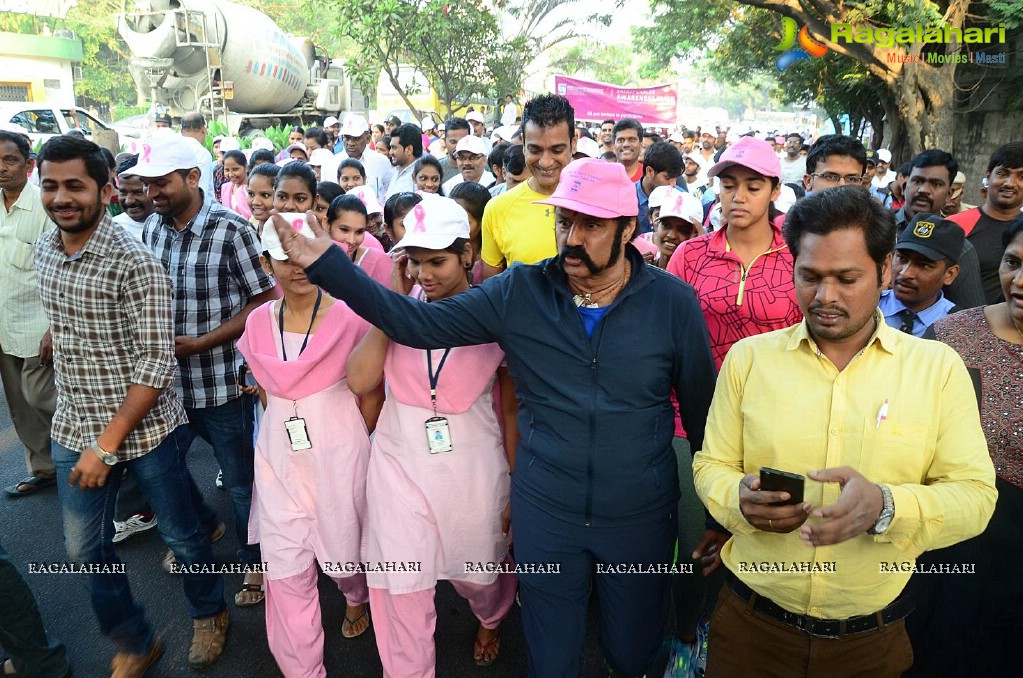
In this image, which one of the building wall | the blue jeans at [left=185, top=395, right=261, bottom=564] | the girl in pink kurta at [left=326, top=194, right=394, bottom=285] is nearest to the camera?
the blue jeans at [left=185, top=395, right=261, bottom=564]

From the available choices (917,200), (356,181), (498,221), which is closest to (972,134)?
(917,200)

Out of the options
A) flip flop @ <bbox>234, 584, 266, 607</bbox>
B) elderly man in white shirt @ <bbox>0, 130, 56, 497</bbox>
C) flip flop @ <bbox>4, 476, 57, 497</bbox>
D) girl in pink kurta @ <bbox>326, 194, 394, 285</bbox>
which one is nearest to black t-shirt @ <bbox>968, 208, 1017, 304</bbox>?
girl in pink kurta @ <bbox>326, 194, 394, 285</bbox>

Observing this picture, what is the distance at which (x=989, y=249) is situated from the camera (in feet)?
14.1

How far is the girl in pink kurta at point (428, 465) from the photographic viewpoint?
263 cm

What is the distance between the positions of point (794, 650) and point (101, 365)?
103 inches

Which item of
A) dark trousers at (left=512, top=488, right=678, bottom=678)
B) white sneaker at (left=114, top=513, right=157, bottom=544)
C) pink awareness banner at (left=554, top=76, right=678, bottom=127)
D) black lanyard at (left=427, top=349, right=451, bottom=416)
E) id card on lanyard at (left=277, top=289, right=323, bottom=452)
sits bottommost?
white sneaker at (left=114, top=513, right=157, bottom=544)

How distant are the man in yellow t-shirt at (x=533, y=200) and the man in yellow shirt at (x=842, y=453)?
151 centimetres

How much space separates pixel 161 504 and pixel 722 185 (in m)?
2.72

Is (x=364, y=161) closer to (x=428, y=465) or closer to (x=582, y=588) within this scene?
(x=428, y=465)

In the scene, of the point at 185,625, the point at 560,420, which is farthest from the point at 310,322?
the point at 185,625

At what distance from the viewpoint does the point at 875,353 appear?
1.83 metres

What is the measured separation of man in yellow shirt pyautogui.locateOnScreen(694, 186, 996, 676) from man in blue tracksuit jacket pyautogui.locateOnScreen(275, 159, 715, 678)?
34 cm

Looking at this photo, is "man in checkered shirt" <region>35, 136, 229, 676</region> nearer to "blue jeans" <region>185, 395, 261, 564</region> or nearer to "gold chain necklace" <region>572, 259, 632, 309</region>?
"blue jeans" <region>185, 395, 261, 564</region>

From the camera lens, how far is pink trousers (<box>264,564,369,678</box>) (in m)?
2.75
